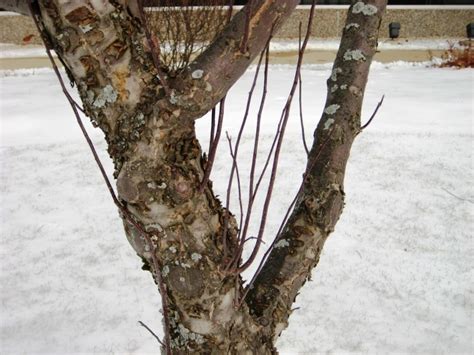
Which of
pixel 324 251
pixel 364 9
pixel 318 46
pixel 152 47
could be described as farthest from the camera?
pixel 318 46

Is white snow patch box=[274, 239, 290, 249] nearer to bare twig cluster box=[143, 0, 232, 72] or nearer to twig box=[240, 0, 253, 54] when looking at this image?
twig box=[240, 0, 253, 54]

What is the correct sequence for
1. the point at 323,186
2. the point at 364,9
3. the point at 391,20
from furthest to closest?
the point at 391,20 < the point at 364,9 < the point at 323,186

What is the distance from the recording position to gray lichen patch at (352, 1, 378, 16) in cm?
186

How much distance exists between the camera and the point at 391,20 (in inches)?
556

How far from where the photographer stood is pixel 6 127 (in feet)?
23.8

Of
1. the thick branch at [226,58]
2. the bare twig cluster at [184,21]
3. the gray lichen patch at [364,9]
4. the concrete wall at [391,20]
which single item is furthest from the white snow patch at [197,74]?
the concrete wall at [391,20]

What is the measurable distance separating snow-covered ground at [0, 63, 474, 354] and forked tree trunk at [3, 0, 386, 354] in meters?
2.35

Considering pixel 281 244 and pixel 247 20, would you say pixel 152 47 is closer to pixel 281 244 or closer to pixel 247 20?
pixel 247 20

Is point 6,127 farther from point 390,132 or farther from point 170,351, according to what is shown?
point 170,351

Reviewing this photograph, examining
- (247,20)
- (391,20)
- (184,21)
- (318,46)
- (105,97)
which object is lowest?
(318,46)

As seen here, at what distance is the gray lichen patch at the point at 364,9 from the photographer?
1856 mm

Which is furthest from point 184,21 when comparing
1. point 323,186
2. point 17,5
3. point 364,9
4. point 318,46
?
point 17,5

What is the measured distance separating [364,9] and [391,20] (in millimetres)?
13168

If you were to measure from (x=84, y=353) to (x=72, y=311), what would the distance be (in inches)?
19.1
